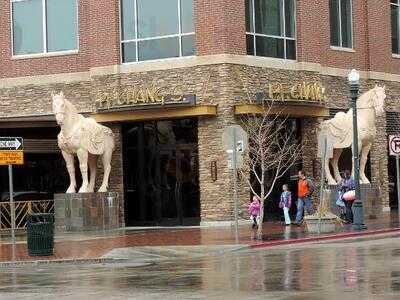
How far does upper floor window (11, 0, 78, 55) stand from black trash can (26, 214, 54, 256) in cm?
1377

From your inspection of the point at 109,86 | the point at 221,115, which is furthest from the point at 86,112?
the point at 221,115

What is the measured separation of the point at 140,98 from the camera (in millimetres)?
30906

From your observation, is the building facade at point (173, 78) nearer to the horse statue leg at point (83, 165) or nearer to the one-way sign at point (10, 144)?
the horse statue leg at point (83, 165)

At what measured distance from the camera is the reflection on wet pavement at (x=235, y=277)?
13242 mm

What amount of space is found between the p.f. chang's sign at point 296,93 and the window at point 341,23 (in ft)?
12.7

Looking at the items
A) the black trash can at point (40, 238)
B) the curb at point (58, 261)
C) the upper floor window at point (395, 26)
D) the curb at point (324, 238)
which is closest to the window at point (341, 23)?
the upper floor window at point (395, 26)

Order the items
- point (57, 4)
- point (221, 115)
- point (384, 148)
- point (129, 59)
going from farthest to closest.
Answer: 1. point (384, 148)
2. point (57, 4)
3. point (129, 59)
4. point (221, 115)

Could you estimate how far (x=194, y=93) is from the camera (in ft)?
101

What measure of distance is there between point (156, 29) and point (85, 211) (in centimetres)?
712

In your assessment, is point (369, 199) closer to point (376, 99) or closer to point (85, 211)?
point (376, 99)

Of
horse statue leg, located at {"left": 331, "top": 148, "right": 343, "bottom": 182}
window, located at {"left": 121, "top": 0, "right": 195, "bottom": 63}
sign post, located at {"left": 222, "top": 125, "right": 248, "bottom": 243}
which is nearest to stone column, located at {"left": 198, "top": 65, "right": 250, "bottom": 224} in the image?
window, located at {"left": 121, "top": 0, "right": 195, "bottom": 63}

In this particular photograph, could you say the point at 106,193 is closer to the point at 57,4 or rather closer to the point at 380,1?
the point at 57,4

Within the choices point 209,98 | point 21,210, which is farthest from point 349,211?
point 21,210

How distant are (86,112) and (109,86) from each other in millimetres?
1810
